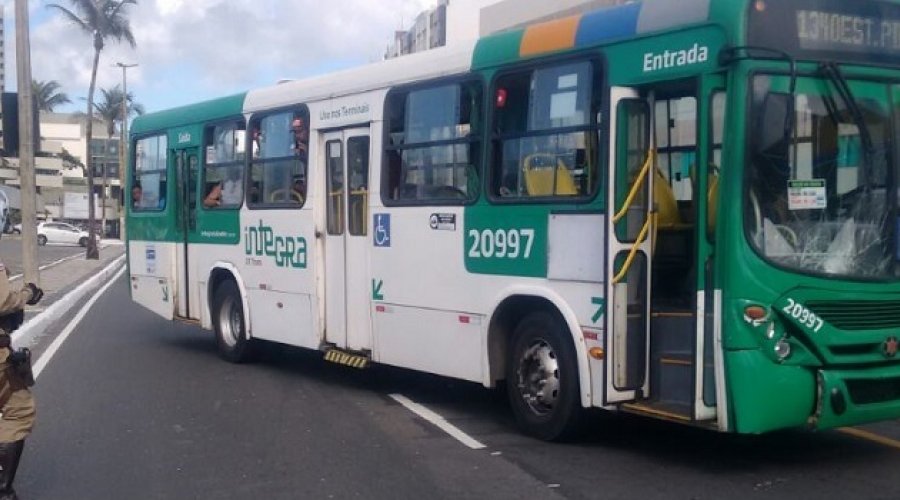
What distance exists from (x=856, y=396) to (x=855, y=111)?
184cm

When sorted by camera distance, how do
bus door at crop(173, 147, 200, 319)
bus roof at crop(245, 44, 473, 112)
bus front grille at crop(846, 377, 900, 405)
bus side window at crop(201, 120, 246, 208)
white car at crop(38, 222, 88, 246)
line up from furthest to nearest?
white car at crop(38, 222, 88, 246) → bus door at crop(173, 147, 200, 319) → bus side window at crop(201, 120, 246, 208) → bus roof at crop(245, 44, 473, 112) → bus front grille at crop(846, 377, 900, 405)

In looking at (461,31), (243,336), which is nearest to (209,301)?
(243,336)

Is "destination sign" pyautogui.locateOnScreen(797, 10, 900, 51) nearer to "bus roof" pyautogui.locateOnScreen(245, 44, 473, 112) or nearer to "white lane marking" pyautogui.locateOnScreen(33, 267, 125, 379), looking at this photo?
"bus roof" pyautogui.locateOnScreen(245, 44, 473, 112)

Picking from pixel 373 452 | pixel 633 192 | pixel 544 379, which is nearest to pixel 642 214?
pixel 633 192

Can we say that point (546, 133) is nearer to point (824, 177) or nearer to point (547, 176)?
point (547, 176)

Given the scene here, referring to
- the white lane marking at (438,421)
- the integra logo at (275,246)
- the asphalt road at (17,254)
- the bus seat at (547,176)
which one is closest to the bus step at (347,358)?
the white lane marking at (438,421)

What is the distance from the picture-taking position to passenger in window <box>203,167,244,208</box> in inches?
516

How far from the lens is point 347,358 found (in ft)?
35.7

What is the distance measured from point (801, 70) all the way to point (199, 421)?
5.81 m

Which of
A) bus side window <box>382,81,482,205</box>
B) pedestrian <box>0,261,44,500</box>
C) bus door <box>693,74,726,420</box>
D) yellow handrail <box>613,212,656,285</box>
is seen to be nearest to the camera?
pedestrian <box>0,261,44,500</box>

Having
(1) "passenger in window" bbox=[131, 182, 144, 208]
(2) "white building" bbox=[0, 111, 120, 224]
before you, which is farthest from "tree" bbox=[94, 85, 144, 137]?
(1) "passenger in window" bbox=[131, 182, 144, 208]

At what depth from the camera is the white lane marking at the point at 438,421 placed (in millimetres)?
8535

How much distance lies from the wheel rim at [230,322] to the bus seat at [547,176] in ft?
19.3

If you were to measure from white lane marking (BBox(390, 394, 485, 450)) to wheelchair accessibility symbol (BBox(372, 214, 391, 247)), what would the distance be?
59.6 inches
